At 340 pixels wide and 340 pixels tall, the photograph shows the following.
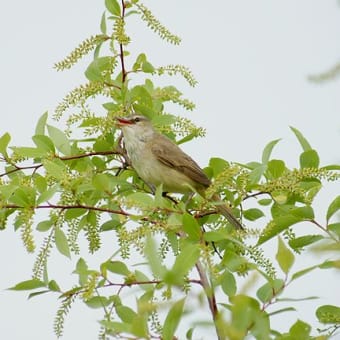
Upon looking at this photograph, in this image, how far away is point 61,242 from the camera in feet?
7.86

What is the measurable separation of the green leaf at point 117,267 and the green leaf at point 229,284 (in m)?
0.26

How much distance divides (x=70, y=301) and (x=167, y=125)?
0.95 m

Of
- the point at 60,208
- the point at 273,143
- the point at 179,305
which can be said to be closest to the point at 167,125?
the point at 273,143

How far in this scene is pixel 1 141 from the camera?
8.81ft

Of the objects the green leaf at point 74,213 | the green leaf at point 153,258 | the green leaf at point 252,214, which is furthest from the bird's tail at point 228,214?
the green leaf at point 153,258

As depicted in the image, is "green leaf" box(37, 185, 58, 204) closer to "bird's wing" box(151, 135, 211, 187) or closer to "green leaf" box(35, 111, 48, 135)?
"green leaf" box(35, 111, 48, 135)

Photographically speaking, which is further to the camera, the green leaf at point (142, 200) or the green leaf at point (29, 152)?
the green leaf at point (29, 152)

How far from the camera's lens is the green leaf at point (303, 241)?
220cm

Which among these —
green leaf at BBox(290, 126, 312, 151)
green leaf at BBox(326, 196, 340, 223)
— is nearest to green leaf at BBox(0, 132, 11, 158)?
green leaf at BBox(290, 126, 312, 151)

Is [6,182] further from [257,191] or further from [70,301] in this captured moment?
[257,191]

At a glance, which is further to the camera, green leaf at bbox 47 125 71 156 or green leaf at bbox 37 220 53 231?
green leaf at bbox 47 125 71 156

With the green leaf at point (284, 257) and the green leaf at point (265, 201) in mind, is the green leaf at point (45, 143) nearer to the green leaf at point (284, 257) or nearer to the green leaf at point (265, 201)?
the green leaf at point (265, 201)

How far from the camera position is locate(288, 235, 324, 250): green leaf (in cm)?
220

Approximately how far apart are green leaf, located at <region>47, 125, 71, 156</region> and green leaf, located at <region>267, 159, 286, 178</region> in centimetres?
67
